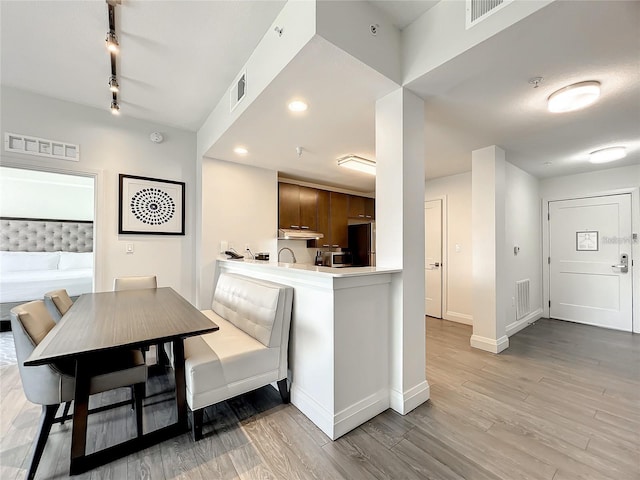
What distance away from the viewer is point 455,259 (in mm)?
4379

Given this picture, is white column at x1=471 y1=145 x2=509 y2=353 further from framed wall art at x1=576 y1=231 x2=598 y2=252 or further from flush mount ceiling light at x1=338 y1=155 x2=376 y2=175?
framed wall art at x1=576 y1=231 x2=598 y2=252

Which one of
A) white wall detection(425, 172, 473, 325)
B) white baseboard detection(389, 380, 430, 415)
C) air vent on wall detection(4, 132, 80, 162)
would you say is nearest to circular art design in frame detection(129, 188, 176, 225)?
air vent on wall detection(4, 132, 80, 162)

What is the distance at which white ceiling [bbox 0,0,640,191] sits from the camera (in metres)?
1.57

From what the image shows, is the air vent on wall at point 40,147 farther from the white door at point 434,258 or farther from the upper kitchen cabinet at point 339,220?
the white door at point 434,258

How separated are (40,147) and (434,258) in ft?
17.8

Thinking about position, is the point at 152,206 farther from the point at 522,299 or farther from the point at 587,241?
the point at 587,241

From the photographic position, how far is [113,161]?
3.09m

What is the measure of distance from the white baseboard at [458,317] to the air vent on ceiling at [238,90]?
4334mm

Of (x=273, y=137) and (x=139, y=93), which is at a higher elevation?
(x=139, y=93)

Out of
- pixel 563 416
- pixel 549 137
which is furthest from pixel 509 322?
pixel 549 137

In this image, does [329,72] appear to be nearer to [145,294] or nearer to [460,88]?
[460,88]

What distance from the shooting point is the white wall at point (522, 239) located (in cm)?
368

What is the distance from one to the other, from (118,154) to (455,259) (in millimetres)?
4960

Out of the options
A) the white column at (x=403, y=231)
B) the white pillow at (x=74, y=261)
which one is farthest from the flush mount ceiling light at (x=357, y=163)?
the white pillow at (x=74, y=261)
